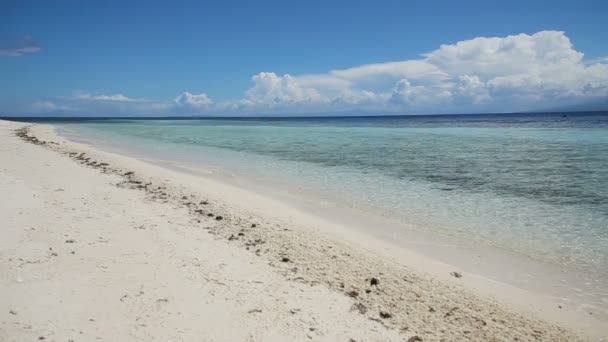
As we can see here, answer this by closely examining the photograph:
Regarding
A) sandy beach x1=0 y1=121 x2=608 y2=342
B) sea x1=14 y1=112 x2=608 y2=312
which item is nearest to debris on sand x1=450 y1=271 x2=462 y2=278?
sandy beach x1=0 y1=121 x2=608 y2=342

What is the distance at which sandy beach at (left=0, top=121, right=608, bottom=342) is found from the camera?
3980mm

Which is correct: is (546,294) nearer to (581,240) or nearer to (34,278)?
(581,240)

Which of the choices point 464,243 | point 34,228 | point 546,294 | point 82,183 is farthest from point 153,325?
point 82,183

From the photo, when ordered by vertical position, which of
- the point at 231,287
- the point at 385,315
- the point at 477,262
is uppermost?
the point at 231,287

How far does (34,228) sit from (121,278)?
10.1 feet

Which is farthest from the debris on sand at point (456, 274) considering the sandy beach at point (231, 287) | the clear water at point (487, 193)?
the clear water at point (487, 193)

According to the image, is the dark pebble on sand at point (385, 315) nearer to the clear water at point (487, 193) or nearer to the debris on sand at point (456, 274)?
the debris on sand at point (456, 274)

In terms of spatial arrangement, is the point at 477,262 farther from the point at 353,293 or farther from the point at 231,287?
the point at 231,287

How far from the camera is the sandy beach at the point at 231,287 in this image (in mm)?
3980

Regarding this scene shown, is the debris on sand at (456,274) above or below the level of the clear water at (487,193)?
below

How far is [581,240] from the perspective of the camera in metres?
7.62

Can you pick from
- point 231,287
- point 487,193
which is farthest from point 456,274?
point 487,193

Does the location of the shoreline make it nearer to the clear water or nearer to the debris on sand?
the debris on sand

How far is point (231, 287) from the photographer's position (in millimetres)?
4844
